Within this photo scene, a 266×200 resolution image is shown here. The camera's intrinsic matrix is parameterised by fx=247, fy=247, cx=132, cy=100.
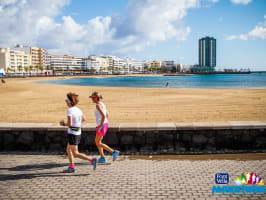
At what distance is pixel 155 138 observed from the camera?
5.88m

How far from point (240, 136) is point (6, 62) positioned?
5450 inches

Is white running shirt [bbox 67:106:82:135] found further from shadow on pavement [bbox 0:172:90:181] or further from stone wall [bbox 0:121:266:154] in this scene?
stone wall [bbox 0:121:266:154]

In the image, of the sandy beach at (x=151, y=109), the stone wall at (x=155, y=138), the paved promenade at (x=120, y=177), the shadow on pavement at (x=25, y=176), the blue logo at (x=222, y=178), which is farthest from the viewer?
the sandy beach at (x=151, y=109)

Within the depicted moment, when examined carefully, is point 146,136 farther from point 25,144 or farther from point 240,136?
point 25,144

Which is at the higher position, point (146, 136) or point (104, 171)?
point (146, 136)

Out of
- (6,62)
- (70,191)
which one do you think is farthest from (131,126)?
(6,62)

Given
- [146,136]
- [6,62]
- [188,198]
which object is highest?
[6,62]

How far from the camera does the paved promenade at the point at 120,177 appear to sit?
372 centimetres

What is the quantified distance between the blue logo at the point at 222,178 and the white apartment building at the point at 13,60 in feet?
448

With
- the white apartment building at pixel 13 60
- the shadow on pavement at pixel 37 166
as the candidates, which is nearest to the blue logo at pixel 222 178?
the shadow on pavement at pixel 37 166

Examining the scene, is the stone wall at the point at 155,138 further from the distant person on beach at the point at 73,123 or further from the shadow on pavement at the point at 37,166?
the distant person on beach at the point at 73,123

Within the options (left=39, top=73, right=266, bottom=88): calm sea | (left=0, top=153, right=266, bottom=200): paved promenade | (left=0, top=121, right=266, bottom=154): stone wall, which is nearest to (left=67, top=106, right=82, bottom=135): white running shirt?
(left=0, top=153, right=266, bottom=200): paved promenade

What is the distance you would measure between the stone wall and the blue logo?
4.93ft

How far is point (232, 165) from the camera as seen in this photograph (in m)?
4.83
